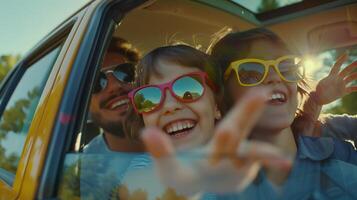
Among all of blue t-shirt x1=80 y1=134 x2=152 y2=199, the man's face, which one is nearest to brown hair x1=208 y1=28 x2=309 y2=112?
the man's face

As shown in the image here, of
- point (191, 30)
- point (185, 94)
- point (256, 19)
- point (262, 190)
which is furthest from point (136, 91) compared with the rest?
point (191, 30)

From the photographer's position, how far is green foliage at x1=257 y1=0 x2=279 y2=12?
2027 mm

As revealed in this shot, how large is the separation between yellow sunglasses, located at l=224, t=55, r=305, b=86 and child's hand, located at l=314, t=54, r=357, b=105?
22 centimetres

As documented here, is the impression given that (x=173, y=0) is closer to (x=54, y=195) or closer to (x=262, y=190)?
(x=54, y=195)

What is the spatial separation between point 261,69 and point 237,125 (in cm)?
113

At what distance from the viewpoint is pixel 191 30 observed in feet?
A: 8.86

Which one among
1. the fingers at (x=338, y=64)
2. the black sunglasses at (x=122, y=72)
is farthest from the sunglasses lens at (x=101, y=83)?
the fingers at (x=338, y=64)

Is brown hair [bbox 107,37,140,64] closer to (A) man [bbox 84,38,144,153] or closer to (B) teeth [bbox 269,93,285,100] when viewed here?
(A) man [bbox 84,38,144,153]

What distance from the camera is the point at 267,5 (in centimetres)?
206

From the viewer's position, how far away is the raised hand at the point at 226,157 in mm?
735

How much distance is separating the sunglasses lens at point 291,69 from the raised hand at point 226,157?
104cm

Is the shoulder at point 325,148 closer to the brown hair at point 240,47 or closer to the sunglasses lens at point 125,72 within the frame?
the brown hair at point 240,47

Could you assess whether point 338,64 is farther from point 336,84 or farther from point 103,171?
point 103,171

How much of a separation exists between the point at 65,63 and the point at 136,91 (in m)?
0.34
